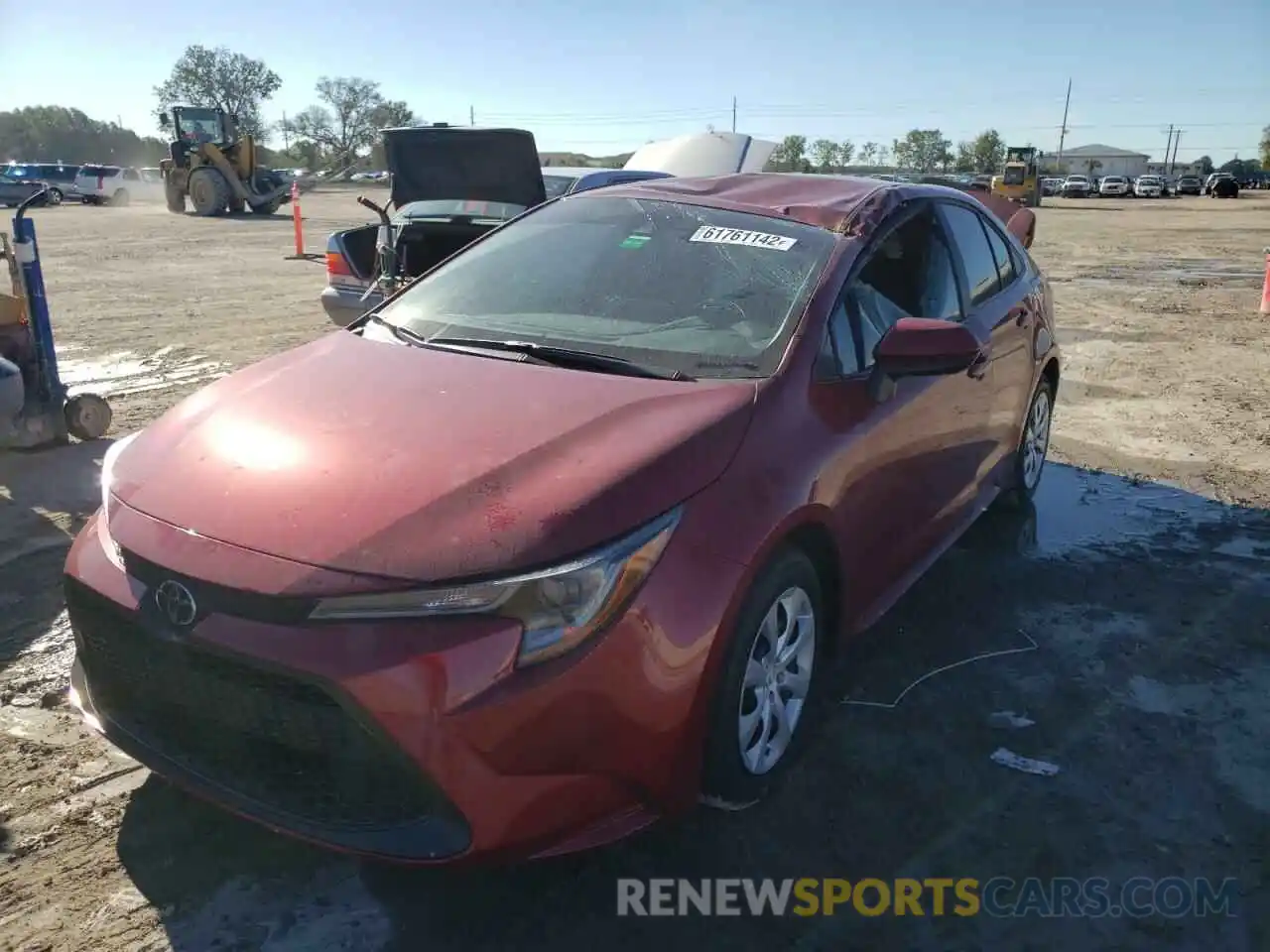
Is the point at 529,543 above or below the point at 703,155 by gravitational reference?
below

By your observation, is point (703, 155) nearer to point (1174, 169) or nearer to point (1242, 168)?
point (1242, 168)

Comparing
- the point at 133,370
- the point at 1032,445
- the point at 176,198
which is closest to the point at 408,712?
the point at 1032,445

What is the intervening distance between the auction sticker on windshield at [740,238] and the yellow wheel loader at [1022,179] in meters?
47.7

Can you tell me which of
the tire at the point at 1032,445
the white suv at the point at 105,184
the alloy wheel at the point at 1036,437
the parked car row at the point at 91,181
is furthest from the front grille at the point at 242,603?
the white suv at the point at 105,184

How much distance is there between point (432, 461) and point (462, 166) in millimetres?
8583

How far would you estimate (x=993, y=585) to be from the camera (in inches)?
171

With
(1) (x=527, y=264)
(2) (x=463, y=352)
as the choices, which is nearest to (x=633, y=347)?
(2) (x=463, y=352)

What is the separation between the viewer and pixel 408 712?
6.52 feet

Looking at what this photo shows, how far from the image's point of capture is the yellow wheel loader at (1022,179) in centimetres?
4762

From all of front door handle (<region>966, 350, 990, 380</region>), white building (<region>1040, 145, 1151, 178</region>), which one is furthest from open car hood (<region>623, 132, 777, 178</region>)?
white building (<region>1040, 145, 1151, 178</region>)

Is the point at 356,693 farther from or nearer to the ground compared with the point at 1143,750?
farther from the ground

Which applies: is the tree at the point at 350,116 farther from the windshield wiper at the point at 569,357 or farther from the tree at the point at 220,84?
the windshield wiper at the point at 569,357

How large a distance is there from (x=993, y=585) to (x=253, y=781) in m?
3.22

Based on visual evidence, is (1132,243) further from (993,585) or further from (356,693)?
(356,693)
